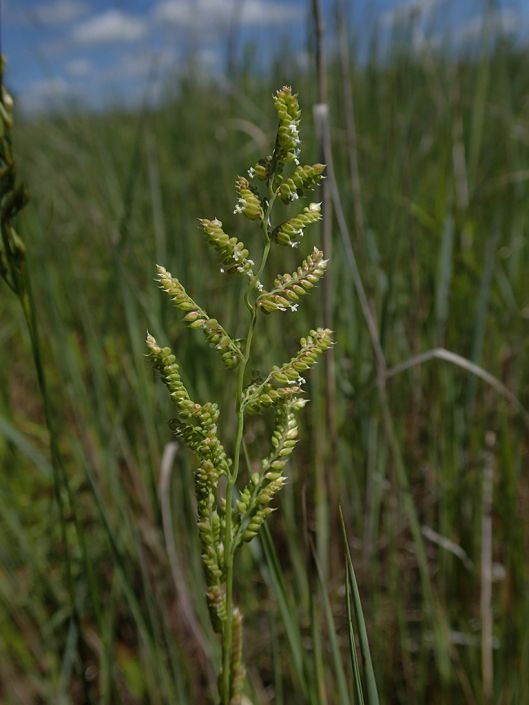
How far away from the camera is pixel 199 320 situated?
0.44 metres

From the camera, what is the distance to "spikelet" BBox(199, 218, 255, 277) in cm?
44

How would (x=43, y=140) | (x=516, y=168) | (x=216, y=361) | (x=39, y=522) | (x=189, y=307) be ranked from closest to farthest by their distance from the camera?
(x=189, y=307), (x=216, y=361), (x=39, y=522), (x=516, y=168), (x=43, y=140)

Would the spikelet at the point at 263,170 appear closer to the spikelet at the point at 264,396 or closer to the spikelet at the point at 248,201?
the spikelet at the point at 248,201

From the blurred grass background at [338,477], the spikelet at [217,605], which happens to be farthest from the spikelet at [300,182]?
the blurred grass background at [338,477]

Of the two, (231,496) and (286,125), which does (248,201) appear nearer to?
(286,125)

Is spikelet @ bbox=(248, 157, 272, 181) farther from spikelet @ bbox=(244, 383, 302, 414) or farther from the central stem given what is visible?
spikelet @ bbox=(244, 383, 302, 414)

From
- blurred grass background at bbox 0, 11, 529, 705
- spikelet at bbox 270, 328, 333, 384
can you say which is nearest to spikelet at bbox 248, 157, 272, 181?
spikelet at bbox 270, 328, 333, 384

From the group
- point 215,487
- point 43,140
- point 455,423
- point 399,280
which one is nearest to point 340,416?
point 455,423

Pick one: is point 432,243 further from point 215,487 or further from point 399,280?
point 215,487

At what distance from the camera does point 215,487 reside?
48cm

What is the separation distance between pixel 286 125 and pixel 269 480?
0.24 m

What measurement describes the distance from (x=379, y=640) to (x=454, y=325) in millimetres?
663

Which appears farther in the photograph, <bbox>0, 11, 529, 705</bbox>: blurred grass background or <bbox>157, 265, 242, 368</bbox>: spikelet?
<bbox>0, 11, 529, 705</bbox>: blurred grass background

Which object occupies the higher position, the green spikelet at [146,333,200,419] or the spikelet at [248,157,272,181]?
the spikelet at [248,157,272,181]
